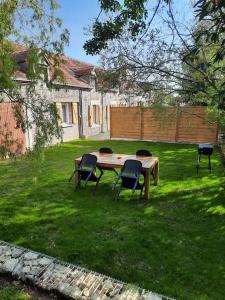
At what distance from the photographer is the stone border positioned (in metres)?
3.41

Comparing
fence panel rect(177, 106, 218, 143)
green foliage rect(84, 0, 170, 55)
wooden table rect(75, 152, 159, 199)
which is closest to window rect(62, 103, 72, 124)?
fence panel rect(177, 106, 218, 143)

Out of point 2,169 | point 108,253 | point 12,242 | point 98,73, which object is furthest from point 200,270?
point 2,169

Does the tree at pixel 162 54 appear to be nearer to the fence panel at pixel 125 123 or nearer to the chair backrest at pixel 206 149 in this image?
the chair backrest at pixel 206 149

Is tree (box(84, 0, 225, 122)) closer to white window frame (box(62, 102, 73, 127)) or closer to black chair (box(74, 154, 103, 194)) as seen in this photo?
black chair (box(74, 154, 103, 194))

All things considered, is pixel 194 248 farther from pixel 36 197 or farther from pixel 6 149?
pixel 36 197

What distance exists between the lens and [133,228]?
5.50m

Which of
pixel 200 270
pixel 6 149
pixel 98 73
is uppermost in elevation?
pixel 98 73

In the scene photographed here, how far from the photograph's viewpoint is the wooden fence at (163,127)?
16109mm

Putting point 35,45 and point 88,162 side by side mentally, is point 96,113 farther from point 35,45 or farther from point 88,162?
point 35,45

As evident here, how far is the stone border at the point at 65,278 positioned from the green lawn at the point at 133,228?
12.8 inches

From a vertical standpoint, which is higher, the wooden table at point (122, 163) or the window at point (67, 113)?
the window at point (67, 113)

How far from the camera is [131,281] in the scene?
12.7 feet

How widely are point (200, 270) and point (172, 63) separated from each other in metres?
5.69

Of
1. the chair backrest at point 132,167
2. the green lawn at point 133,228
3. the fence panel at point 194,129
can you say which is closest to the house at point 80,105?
the fence panel at point 194,129
